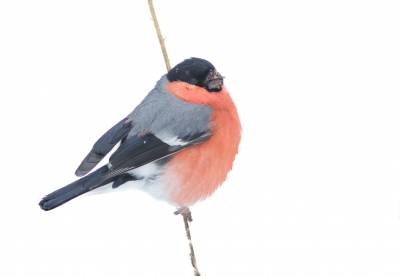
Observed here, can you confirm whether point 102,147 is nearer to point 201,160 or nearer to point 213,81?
point 201,160

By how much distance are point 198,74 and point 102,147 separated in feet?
2.01

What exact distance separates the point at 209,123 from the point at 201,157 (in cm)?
18

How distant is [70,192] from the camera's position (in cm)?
199

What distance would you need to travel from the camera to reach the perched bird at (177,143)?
2174 mm

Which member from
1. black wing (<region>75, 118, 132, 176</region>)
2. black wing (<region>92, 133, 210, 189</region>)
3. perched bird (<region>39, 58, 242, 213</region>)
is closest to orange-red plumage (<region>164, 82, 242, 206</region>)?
perched bird (<region>39, 58, 242, 213</region>)

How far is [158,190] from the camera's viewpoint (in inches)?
90.3

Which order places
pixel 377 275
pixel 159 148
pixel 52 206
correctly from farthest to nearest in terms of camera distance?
pixel 377 275
pixel 159 148
pixel 52 206

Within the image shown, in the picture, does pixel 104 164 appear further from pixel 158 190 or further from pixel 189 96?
pixel 189 96

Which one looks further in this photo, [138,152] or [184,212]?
[184,212]

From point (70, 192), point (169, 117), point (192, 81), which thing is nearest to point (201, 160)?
point (169, 117)

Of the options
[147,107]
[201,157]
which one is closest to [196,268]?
[201,157]

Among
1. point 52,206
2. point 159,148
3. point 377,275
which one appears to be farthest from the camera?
point 377,275

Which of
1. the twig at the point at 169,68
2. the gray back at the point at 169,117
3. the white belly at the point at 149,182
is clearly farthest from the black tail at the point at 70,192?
the twig at the point at 169,68

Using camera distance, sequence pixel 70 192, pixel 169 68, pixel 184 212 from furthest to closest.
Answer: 1. pixel 184 212
2. pixel 169 68
3. pixel 70 192
